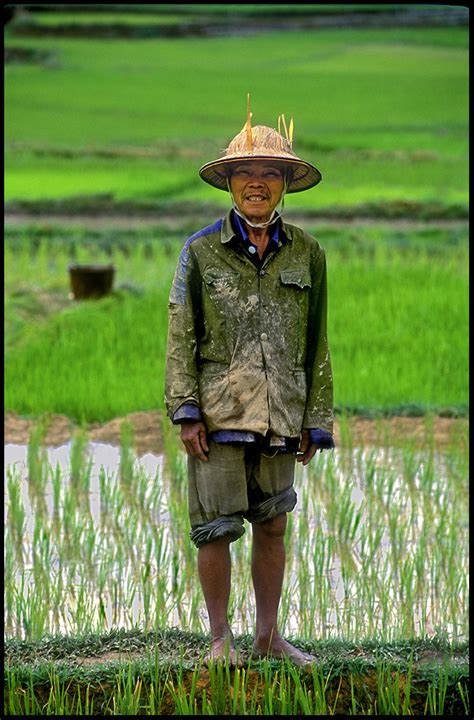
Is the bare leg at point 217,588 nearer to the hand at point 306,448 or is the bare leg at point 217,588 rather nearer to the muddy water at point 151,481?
the hand at point 306,448

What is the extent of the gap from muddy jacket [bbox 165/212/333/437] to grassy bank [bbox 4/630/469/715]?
1.90 ft

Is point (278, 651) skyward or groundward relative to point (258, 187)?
groundward

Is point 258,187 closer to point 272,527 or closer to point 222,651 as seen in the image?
point 272,527

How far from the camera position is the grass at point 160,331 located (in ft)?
20.1

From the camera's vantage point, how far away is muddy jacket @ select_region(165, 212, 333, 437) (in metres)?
2.96

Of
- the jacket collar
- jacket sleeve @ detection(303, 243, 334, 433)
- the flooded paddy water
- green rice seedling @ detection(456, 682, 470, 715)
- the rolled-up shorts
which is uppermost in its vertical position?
the jacket collar

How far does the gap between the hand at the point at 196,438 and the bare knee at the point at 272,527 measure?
0.23m

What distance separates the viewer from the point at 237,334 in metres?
2.98

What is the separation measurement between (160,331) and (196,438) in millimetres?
4207

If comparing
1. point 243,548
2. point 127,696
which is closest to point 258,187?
point 127,696

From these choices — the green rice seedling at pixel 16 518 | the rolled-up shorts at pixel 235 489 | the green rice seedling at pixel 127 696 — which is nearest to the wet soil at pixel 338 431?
the green rice seedling at pixel 16 518

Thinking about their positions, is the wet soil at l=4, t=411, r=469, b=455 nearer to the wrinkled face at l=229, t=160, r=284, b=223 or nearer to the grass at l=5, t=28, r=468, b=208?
the wrinkled face at l=229, t=160, r=284, b=223

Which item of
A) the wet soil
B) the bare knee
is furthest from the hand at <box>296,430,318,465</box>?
the wet soil

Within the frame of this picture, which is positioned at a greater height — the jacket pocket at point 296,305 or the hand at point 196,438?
the jacket pocket at point 296,305
